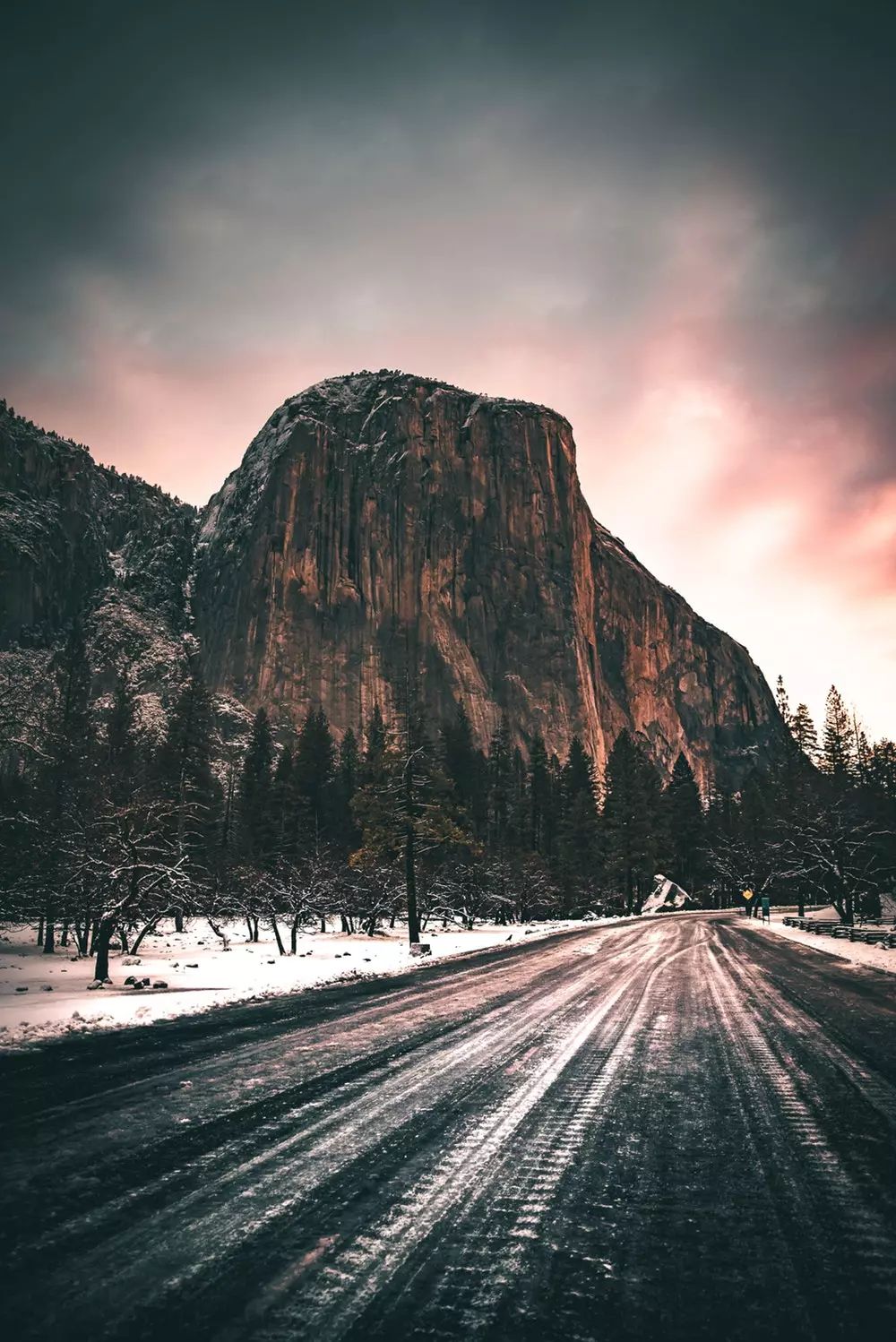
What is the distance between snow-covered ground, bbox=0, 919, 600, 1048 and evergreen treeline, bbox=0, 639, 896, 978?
1.19 m

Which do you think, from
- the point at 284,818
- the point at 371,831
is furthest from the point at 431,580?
the point at 371,831

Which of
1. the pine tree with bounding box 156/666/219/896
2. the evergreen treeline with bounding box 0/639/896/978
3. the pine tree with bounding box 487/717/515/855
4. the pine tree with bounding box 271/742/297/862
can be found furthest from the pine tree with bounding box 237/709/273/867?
the pine tree with bounding box 487/717/515/855

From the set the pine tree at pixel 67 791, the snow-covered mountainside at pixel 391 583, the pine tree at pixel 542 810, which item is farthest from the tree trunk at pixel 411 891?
the snow-covered mountainside at pixel 391 583

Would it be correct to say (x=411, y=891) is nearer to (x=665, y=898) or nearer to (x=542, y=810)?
(x=542, y=810)

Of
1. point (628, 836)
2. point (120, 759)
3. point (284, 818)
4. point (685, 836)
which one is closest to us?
point (120, 759)

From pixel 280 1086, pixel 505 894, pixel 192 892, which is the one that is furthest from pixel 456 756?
pixel 280 1086

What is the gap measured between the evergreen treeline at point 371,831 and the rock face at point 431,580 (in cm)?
5419

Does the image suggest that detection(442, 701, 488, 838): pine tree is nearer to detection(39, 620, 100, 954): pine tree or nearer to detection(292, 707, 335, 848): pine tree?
detection(292, 707, 335, 848): pine tree

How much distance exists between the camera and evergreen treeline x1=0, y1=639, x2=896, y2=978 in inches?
822

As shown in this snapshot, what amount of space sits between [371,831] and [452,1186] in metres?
27.1

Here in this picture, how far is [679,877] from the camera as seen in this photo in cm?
8231

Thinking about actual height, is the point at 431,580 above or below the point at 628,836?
above

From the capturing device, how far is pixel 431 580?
493ft

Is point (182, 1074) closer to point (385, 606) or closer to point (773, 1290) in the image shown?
point (773, 1290)
